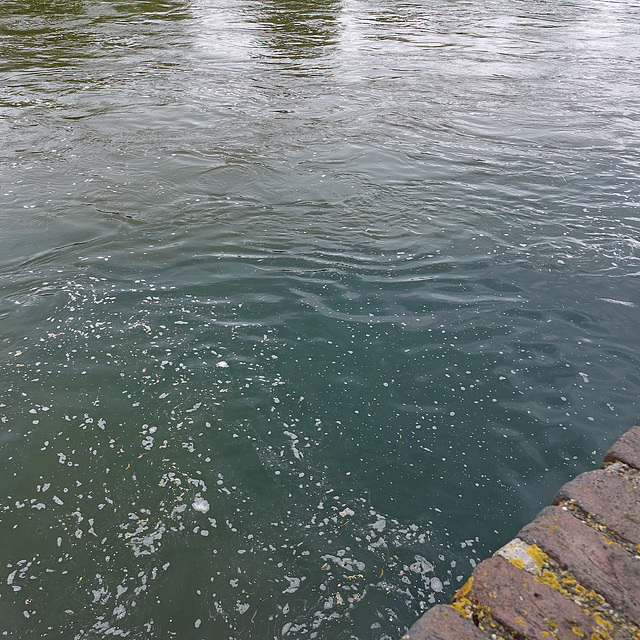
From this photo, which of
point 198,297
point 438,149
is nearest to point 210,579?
point 198,297

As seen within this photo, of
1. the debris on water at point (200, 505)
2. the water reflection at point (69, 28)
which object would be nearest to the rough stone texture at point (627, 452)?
the debris on water at point (200, 505)

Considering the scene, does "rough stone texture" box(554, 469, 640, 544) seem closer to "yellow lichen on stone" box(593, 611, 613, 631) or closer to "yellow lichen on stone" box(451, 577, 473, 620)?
"yellow lichen on stone" box(593, 611, 613, 631)

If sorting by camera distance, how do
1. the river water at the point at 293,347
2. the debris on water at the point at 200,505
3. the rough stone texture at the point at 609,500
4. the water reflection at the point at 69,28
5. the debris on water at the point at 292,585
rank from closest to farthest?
the rough stone texture at the point at 609,500 < the debris on water at the point at 292,585 < the river water at the point at 293,347 < the debris on water at the point at 200,505 < the water reflection at the point at 69,28

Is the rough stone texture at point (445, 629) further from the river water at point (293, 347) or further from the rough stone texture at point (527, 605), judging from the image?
the river water at point (293, 347)

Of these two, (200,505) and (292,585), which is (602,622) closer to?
(292,585)

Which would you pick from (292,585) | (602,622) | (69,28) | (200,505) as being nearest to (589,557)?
(602,622)

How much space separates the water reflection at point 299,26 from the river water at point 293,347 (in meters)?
5.15

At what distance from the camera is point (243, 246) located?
6.30m

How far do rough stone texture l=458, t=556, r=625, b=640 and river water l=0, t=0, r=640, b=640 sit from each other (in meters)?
0.67

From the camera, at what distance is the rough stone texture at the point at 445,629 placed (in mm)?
2326

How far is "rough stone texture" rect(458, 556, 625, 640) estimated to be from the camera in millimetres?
2348

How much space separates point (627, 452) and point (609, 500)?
1.45 ft

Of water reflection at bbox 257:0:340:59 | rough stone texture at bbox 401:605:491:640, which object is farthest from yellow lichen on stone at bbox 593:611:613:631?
water reflection at bbox 257:0:340:59

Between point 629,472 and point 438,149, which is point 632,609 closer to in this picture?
point 629,472
